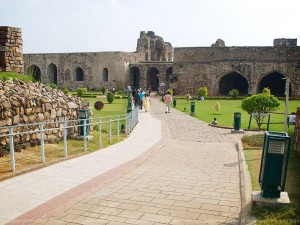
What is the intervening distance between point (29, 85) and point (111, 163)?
4126 mm

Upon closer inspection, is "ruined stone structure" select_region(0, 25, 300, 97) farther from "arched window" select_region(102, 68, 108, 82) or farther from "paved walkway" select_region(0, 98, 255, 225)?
"paved walkway" select_region(0, 98, 255, 225)

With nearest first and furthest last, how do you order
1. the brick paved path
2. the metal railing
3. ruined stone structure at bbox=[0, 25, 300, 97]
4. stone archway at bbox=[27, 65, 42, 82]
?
1. the brick paved path
2. the metal railing
3. stone archway at bbox=[27, 65, 42, 82]
4. ruined stone structure at bbox=[0, 25, 300, 97]

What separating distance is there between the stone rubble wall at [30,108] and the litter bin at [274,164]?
433 cm

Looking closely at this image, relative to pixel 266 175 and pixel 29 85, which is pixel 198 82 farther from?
pixel 266 175

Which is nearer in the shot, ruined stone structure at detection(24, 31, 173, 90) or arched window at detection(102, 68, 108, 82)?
ruined stone structure at detection(24, 31, 173, 90)

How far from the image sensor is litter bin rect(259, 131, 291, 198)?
4.49 metres

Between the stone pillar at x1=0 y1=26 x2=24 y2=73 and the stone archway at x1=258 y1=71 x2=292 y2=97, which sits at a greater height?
the stone pillar at x1=0 y1=26 x2=24 y2=73

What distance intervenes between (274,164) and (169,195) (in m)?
1.61

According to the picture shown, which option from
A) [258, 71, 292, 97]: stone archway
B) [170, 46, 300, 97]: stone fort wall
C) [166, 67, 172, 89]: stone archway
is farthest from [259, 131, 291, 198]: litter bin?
[166, 67, 172, 89]: stone archway

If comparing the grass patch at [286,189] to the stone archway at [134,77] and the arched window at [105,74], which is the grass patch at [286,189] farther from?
the arched window at [105,74]

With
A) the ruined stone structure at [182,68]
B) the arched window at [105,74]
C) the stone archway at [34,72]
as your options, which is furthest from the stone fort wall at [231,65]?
the stone archway at [34,72]

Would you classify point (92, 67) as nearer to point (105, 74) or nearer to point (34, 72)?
point (105, 74)

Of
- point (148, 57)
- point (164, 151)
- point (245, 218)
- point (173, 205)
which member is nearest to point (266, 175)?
point (245, 218)

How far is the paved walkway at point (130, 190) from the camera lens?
435cm
